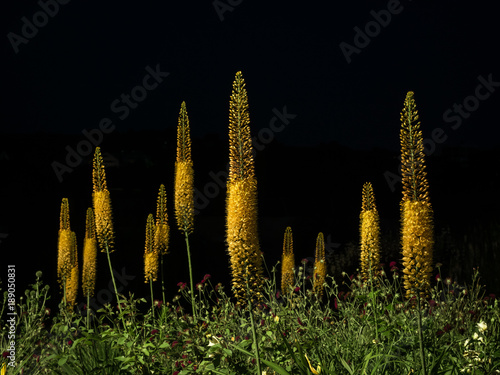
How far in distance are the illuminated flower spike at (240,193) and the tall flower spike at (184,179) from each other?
5.86ft

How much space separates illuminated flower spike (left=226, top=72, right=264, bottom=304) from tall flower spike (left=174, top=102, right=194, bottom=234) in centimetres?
179

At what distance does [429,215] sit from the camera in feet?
11.4

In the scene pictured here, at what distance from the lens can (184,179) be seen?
5250mm

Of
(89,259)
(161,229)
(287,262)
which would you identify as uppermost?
(161,229)

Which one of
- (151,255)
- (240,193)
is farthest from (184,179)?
(240,193)

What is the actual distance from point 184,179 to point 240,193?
1.95m

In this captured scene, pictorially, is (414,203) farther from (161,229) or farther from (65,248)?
(65,248)

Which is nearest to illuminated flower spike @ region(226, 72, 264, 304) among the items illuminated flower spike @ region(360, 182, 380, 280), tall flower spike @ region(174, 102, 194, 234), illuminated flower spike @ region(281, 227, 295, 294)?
tall flower spike @ region(174, 102, 194, 234)

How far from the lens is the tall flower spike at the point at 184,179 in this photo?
5152mm

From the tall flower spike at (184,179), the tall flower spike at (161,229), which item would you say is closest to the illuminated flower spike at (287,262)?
the tall flower spike at (161,229)

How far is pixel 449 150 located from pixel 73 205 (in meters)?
8.60

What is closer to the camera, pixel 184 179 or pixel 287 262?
pixel 184 179

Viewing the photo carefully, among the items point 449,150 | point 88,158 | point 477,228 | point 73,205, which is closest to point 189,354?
point 73,205

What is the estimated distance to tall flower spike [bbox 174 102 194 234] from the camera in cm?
515
